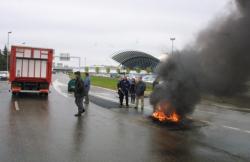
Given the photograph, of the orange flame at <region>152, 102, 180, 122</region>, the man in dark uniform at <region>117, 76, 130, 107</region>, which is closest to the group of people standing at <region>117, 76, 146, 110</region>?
the man in dark uniform at <region>117, 76, 130, 107</region>

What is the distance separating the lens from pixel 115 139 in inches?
359

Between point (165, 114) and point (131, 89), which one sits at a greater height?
point (131, 89)

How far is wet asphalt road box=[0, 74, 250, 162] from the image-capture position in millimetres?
7309

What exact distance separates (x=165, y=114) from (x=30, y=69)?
1182 cm

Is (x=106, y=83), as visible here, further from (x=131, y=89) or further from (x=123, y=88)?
(x=123, y=88)

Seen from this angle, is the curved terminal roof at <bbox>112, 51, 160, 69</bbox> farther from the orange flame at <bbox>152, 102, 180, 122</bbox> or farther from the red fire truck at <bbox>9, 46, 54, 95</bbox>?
the orange flame at <bbox>152, 102, 180, 122</bbox>

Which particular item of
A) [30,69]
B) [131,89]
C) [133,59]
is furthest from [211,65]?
[133,59]

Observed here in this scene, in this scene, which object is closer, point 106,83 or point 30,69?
point 30,69

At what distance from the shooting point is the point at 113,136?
955 centimetres

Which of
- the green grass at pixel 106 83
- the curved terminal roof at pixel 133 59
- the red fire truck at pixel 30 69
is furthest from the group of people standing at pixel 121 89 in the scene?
the curved terminal roof at pixel 133 59

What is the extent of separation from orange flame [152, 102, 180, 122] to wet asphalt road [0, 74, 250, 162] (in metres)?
0.38

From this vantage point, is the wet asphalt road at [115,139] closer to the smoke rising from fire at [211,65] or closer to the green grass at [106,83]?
the smoke rising from fire at [211,65]

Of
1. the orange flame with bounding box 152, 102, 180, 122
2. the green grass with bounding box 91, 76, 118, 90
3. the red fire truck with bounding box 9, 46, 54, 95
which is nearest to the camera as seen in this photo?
the orange flame with bounding box 152, 102, 180, 122

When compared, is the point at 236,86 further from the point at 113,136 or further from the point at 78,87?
the point at 78,87
